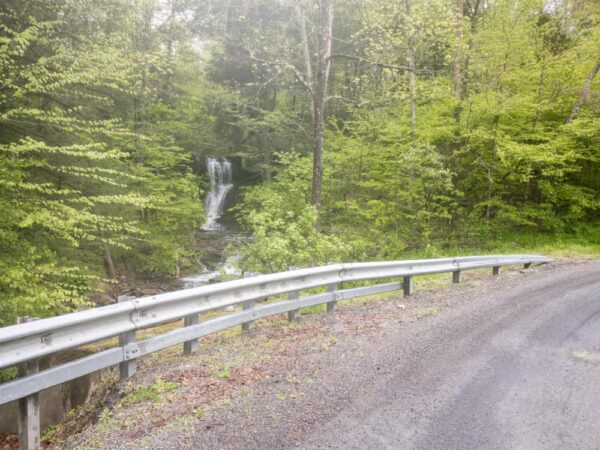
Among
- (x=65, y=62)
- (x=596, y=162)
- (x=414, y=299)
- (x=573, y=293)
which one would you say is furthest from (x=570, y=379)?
(x=596, y=162)

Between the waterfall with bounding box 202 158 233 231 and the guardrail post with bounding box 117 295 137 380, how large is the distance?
23.2m

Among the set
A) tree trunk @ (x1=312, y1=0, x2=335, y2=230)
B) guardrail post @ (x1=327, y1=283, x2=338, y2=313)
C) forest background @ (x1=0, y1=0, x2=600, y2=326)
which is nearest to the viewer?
guardrail post @ (x1=327, y1=283, x2=338, y2=313)

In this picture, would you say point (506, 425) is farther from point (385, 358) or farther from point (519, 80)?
point (519, 80)

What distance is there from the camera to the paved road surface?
3.31m

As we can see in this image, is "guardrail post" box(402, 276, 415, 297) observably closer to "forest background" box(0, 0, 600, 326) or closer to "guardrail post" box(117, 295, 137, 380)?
"forest background" box(0, 0, 600, 326)

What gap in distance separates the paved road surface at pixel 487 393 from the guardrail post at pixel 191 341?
2146mm

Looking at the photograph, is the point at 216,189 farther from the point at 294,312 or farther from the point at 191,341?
the point at 191,341

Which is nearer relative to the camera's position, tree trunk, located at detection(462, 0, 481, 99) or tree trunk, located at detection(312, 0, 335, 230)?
tree trunk, located at detection(312, 0, 335, 230)

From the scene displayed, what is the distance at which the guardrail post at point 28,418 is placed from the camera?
324 cm

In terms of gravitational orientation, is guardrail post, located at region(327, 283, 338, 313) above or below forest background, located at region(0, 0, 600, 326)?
A: below

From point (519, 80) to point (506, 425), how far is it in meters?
14.9

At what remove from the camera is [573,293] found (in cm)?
827

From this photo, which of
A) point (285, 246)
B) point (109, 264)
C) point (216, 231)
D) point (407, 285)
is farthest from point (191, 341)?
point (216, 231)

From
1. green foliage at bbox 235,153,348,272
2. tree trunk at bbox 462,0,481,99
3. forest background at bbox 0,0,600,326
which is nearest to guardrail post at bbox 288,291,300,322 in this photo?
green foliage at bbox 235,153,348,272
